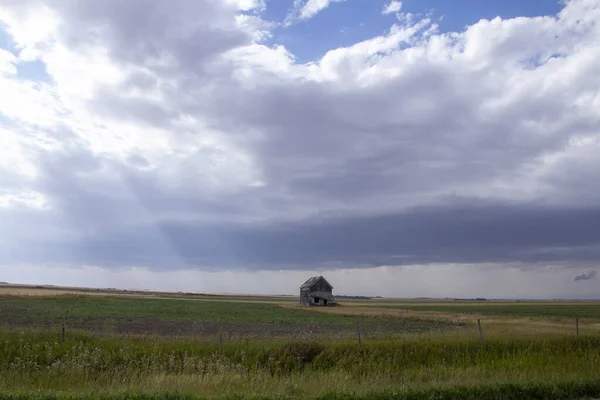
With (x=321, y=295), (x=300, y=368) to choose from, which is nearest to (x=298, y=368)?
(x=300, y=368)

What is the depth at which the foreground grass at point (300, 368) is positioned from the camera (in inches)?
490

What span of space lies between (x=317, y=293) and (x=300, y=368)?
83.6 metres

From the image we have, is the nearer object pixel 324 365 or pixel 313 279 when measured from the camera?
pixel 324 365

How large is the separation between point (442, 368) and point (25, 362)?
1430 centimetres

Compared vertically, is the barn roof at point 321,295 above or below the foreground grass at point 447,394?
below

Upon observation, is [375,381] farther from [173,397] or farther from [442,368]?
[173,397]

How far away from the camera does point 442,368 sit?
17141mm

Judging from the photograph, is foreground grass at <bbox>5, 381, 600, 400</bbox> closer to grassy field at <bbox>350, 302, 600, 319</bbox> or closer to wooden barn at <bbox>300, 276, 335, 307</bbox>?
grassy field at <bbox>350, 302, 600, 319</bbox>

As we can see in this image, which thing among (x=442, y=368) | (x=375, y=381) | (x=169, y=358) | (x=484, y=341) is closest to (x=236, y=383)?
(x=375, y=381)

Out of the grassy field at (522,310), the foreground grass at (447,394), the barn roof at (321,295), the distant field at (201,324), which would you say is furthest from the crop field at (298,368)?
the barn roof at (321,295)

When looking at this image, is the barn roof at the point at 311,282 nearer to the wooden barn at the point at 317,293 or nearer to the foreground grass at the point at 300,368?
the wooden barn at the point at 317,293

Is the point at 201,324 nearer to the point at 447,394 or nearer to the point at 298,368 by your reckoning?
the point at 298,368

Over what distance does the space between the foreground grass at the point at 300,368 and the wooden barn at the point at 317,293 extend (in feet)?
262

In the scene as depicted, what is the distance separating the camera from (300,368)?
740 inches
